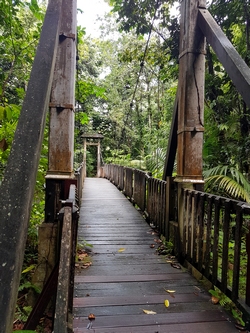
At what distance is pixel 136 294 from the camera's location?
87.3 inches

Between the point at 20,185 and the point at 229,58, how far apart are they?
1900 mm

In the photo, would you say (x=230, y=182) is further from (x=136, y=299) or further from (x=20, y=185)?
(x=20, y=185)

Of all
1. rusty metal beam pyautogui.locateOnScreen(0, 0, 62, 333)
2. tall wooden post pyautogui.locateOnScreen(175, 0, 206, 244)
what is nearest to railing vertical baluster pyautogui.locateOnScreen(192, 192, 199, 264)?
tall wooden post pyautogui.locateOnScreen(175, 0, 206, 244)

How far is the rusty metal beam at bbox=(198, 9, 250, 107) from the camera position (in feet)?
6.20

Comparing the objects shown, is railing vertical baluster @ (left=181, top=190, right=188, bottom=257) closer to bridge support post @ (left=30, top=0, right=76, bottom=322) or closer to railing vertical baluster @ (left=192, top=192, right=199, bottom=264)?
railing vertical baluster @ (left=192, top=192, right=199, bottom=264)

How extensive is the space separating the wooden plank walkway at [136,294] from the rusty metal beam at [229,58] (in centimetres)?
155

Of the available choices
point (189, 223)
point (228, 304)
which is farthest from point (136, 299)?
point (189, 223)

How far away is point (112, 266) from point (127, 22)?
15.0ft


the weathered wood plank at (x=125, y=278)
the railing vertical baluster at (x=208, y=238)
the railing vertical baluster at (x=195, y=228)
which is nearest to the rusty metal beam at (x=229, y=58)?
the railing vertical baluster at (x=208, y=238)

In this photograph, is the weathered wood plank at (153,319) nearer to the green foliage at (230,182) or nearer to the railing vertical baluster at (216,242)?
the railing vertical baluster at (216,242)

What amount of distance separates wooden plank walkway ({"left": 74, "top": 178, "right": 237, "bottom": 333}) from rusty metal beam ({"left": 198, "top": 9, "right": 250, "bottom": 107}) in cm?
155

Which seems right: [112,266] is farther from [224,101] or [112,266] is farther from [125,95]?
[125,95]

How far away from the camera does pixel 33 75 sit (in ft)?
4.28

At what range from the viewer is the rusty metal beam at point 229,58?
189cm
